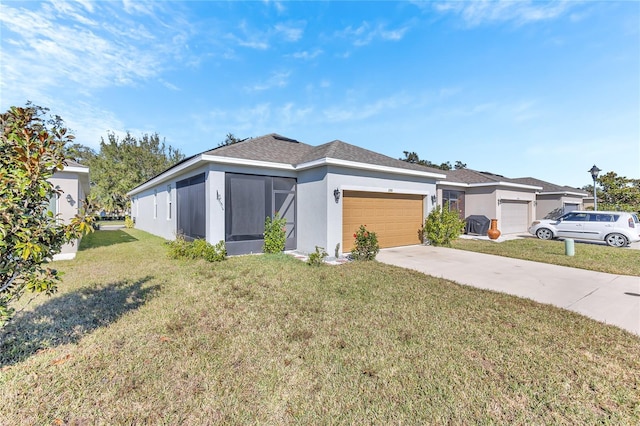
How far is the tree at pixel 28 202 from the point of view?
8.15 ft

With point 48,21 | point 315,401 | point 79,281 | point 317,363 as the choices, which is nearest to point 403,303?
point 317,363

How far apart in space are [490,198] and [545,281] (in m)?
11.3

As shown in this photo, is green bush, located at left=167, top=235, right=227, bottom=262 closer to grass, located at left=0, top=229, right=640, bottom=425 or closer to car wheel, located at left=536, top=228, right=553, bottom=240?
grass, located at left=0, top=229, right=640, bottom=425


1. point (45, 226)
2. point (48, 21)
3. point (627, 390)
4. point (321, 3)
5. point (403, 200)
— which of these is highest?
point (321, 3)

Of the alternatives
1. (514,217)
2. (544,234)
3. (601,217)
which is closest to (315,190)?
(544,234)

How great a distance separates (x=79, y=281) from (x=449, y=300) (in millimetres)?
8179

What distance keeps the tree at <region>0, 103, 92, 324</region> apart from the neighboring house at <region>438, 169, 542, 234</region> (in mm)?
16014

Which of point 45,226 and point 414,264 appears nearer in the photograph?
point 45,226

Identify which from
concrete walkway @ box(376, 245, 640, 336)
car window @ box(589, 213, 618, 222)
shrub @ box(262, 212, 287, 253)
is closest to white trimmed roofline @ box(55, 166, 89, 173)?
shrub @ box(262, 212, 287, 253)

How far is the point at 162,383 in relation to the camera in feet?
8.79

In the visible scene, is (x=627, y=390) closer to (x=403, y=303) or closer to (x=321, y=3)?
(x=403, y=303)

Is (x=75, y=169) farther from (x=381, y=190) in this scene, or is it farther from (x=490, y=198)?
(x=490, y=198)

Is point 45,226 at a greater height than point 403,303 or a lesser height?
greater

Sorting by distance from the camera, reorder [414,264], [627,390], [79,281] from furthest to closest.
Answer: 1. [414,264]
2. [79,281]
3. [627,390]
